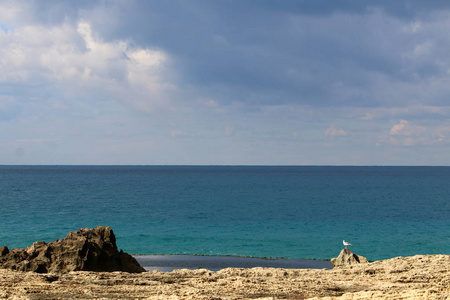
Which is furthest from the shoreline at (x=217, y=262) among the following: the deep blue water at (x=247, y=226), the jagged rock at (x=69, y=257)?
the jagged rock at (x=69, y=257)

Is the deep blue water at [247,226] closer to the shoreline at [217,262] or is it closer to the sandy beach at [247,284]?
the shoreline at [217,262]

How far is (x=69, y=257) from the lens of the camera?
67.8 ft

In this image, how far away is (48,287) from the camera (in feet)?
49.4

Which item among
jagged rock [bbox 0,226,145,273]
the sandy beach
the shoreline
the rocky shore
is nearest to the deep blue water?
the shoreline

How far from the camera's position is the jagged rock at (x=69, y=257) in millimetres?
20219

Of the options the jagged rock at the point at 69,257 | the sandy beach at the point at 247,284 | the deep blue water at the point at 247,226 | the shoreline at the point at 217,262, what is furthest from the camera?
the deep blue water at the point at 247,226

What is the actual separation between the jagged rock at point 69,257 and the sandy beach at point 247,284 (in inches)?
85.8

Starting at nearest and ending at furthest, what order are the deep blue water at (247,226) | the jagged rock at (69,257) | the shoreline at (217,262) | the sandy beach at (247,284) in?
the sandy beach at (247,284) < the jagged rock at (69,257) < the shoreline at (217,262) < the deep blue water at (247,226)

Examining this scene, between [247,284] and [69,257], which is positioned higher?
[247,284]

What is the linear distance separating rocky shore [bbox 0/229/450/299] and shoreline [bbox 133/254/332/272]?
10979 mm

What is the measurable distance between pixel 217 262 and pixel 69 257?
15522 millimetres

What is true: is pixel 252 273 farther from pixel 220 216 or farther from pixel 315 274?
pixel 220 216

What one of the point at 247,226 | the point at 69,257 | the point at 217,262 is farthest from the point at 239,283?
the point at 247,226

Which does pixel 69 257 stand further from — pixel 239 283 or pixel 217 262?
pixel 217 262
